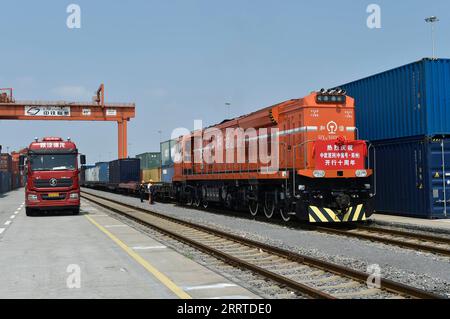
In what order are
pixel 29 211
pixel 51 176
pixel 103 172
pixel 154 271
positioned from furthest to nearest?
pixel 103 172
pixel 29 211
pixel 51 176
pixel 154 271

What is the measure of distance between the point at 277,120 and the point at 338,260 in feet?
25.9

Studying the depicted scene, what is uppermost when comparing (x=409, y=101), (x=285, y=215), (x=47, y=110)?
(x=47, y=110)

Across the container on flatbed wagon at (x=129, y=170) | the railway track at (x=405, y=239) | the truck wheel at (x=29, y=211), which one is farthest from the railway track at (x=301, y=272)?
the container on flatbed wagon at (x=129, y=170)

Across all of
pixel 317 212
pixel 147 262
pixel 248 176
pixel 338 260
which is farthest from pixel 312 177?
pixel 147 262

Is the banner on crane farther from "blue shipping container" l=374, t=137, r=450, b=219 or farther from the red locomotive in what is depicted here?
"blue shipping container" l=374, t=137, r=450, b=219

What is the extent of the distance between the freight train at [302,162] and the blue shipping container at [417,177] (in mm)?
1740

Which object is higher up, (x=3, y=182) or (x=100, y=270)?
(x=3, y=182)

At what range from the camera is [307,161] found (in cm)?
1490

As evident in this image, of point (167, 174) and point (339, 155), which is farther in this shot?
point (167, 174)

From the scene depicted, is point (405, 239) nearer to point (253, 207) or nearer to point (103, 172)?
point (253, 207)

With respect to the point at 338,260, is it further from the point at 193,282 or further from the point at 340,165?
the point at 340,165

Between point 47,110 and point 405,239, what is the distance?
45337mm

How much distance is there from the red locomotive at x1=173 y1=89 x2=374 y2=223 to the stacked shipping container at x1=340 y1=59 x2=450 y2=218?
200 centimetres

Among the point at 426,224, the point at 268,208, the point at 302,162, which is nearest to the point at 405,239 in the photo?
the point at 426,224
